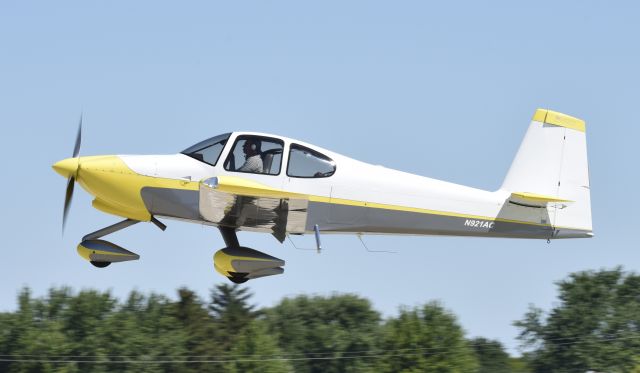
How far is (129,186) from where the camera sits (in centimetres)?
1346

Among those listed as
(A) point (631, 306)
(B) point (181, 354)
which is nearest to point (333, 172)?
(B) point (181, 354)

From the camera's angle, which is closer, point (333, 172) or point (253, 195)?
point (253, 195)

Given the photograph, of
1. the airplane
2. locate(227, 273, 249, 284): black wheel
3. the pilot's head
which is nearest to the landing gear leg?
the airplane

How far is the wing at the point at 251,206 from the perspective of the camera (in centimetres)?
1269

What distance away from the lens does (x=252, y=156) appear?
13.5 metres

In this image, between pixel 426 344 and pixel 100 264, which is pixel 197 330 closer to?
pixel 426 344

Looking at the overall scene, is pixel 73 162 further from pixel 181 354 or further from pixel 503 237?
pixel 181 354

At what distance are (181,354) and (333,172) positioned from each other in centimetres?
2834

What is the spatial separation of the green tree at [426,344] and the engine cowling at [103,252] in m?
26.1

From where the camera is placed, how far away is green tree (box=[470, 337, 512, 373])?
44972 millimetres

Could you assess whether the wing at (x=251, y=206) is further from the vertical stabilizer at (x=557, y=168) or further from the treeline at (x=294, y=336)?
the treeline at (x=294, y=336)

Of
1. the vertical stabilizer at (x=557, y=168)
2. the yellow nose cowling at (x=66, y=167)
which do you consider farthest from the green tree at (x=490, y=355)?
the yellow nose cowling at (x=66, y=167)

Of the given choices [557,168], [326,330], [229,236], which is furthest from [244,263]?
[326,330]

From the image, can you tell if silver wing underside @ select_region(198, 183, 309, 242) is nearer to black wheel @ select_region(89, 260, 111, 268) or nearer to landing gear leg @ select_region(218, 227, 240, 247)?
landing gear leg @ select_region(218, 227, 240, 247)
